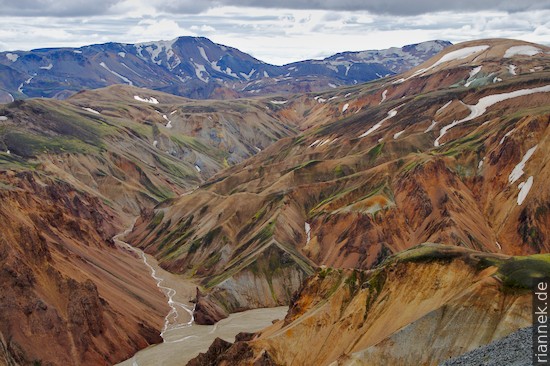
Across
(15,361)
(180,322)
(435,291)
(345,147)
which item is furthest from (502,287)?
(345,147)

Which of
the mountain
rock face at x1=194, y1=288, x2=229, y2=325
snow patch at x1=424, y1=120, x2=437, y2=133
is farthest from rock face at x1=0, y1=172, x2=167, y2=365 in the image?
snow patch at x1=424, y1=120, x2=437, y2=133

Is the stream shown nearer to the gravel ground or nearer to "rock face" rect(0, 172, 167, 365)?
"rock face" rect(0, 172, 167, 365)

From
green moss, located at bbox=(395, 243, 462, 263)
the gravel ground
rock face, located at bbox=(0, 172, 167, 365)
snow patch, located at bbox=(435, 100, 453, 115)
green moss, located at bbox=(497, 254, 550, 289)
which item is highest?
Result: the gravel ground

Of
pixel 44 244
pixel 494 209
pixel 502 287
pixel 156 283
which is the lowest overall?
pixel 156 283

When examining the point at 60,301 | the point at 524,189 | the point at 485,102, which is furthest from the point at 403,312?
the point at 485,102

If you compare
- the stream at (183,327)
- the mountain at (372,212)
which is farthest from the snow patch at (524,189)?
the stream at (183,327)

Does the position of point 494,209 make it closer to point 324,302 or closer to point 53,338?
point 324,302
